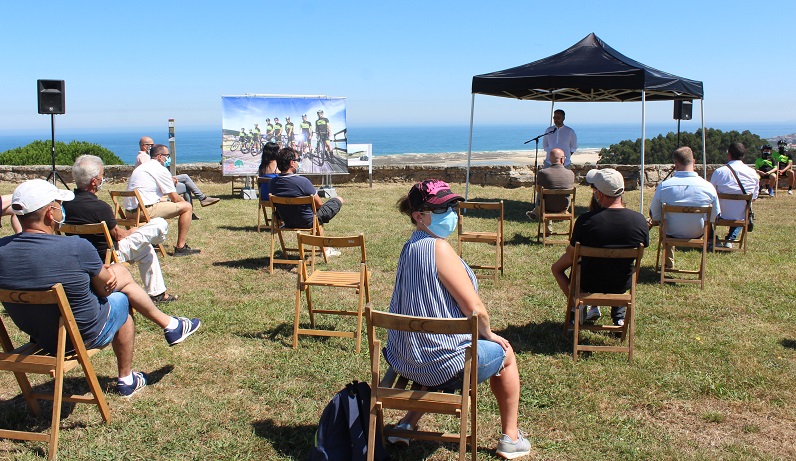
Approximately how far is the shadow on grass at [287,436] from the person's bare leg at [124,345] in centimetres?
79

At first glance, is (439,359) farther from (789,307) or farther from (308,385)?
(789,307)

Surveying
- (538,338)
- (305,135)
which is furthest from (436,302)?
(305,135)

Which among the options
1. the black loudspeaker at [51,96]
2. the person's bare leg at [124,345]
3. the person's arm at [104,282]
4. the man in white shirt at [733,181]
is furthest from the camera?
the black loudspeaker at [51,96]

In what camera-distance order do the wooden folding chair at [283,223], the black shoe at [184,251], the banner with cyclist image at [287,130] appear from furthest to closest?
1. the banner with cyclist image at [287,130]
2. the black shoe at [184,251]
3. the wooden folding chair at [283,223]

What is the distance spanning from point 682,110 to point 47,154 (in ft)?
46.5

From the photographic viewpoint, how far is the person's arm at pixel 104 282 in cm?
319

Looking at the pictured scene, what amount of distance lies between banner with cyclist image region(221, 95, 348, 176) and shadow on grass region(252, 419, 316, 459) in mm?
9665

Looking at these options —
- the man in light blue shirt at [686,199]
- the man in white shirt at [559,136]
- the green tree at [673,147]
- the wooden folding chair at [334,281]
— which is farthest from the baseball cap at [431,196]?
the green tree at [673,147]

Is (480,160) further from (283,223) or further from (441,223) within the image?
(441,223)

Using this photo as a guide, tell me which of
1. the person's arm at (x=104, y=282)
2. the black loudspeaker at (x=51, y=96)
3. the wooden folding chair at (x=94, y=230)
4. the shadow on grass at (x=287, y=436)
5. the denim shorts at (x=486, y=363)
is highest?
the black loudspeaker at (x=51, y=96)

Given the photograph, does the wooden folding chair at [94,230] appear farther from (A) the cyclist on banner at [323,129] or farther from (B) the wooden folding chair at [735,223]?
(A) the cyclist on banner at [323,129]

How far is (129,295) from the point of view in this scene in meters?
3.64

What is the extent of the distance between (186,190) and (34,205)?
6918 millimetres

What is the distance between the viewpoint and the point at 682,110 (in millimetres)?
14188
